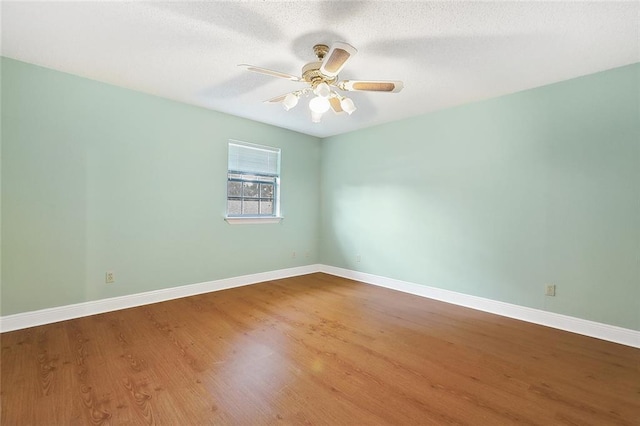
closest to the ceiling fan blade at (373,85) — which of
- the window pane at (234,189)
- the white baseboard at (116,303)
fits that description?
the window pane at (234,189)

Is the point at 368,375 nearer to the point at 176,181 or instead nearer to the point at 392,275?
the point at 392,275

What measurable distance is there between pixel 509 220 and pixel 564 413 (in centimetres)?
203

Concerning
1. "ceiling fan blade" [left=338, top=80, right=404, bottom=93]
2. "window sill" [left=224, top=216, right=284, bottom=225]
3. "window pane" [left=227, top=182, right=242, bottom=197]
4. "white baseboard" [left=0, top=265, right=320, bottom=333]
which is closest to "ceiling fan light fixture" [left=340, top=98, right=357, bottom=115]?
"ceiling fan blade" [left=338, top=80, right=404, bottom=93]

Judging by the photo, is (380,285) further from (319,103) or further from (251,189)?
(319,103)

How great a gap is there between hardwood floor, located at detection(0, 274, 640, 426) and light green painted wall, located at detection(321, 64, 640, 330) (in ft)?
1.70

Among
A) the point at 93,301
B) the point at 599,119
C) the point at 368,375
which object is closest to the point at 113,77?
the point at 93,301

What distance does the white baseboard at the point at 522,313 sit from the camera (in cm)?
252

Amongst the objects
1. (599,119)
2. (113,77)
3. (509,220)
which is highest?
(113,77)

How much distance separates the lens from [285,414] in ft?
5.16

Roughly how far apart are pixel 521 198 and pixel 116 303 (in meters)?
4.71

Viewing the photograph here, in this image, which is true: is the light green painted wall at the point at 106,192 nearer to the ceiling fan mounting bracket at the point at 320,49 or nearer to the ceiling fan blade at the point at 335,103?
the ceiling fan blade at the point at 335,103

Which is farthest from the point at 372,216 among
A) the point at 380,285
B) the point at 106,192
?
the point at 106,192

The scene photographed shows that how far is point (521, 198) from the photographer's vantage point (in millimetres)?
3082

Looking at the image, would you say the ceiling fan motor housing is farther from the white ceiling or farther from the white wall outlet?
the white wall outlet
